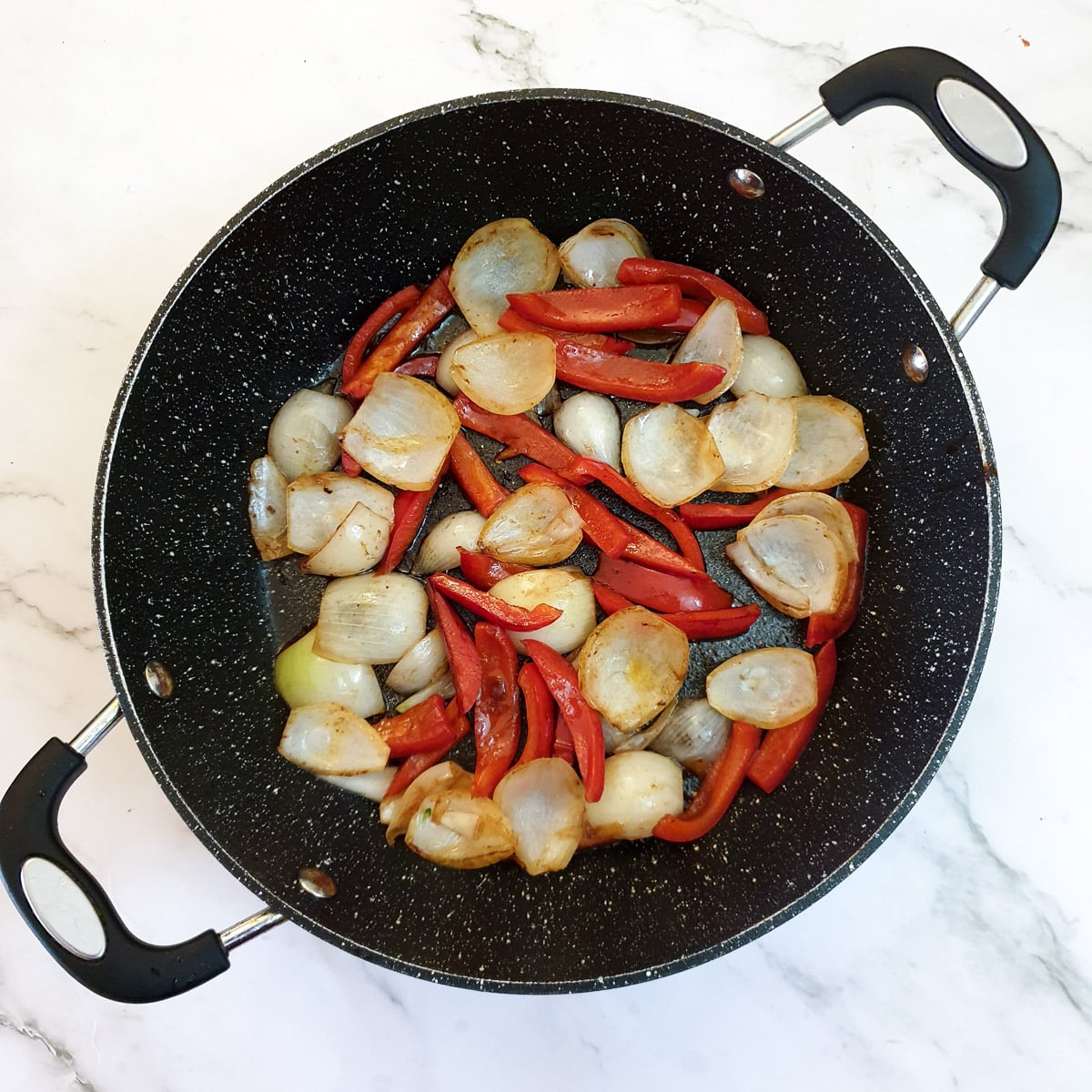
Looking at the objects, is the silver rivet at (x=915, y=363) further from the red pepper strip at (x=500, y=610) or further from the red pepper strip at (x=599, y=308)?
the red pepper strip at (x=500, y=610)

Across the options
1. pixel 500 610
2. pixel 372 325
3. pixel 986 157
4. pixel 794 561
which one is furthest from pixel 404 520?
pixel 986 157

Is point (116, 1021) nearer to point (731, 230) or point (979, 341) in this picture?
point (731, 230)

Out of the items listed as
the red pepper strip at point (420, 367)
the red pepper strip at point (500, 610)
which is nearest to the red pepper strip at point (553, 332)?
Result: the red pepper strip at point (420, 367)

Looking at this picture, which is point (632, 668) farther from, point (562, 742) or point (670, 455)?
point (670, 455)

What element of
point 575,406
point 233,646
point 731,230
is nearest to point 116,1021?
point 233,646

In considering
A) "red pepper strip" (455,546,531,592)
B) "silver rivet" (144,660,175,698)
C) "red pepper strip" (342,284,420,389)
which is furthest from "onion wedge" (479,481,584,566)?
"silver rivet" (144,660,175,698)

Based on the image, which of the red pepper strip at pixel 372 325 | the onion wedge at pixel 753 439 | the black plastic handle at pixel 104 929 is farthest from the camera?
the red pepper strip at pixel 372 325

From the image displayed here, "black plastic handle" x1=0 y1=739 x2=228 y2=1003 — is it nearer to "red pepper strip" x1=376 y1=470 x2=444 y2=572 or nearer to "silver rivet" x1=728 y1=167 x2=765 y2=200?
"red pepper strip" x1=376 y1=470 x2=444 y2=572
